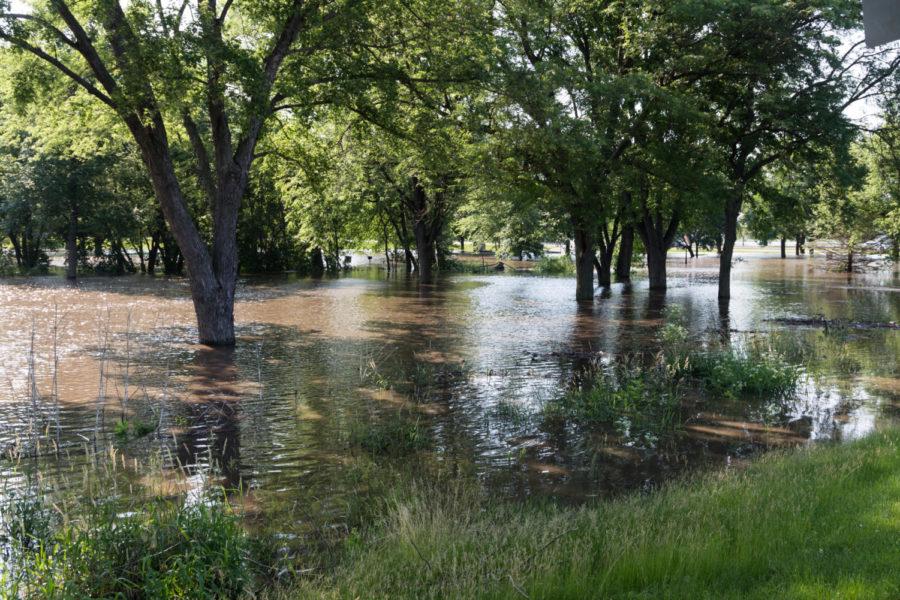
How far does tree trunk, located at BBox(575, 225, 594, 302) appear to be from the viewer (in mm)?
29328

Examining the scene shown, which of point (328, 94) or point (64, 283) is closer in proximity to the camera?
point (328, 94)

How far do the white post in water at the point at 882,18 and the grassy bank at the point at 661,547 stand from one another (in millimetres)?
3129

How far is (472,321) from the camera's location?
23562 mm

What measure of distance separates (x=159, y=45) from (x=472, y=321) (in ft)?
42.7

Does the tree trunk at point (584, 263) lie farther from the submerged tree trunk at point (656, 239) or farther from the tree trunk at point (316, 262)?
the tree trunk at point (316, 262)

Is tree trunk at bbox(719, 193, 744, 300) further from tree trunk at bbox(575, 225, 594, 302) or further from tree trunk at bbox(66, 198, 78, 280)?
tree trunk at bbox(66, 198, 78, 280)

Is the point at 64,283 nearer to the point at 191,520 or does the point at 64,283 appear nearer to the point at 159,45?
the point at 159,45

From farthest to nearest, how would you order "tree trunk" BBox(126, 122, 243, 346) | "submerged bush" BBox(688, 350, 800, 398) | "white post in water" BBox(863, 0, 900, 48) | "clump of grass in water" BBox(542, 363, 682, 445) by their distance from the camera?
"tree trunk" BBox(126, 122, 243, 346) < "submerged bush" BBox(688, 350, 800, 398) < "clump of grass in water" BBox(542, 363, 682, 445) < "white post in water" BBox(863, 0, 900, 48)

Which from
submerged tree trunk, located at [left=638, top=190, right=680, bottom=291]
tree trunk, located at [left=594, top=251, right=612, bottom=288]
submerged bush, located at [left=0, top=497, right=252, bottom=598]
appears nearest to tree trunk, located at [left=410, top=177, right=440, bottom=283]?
tree trunk, located at [left=594, top=251, right=612, bottom=288]

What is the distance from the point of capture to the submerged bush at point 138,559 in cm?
477

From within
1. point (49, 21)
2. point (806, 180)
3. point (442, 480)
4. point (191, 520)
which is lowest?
point (442, 480)

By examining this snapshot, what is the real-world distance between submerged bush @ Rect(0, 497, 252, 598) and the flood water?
1711mm

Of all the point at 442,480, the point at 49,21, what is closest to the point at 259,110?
the point at 49,21

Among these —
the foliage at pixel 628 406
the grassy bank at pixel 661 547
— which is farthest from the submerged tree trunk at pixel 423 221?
the grassy bank at pixel 661 547
